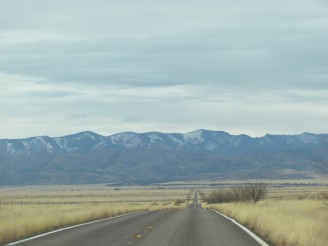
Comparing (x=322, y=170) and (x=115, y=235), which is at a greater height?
(x=322, y=170)

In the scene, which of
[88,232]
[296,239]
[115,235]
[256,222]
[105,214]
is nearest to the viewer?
[296,239]

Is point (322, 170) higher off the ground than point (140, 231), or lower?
higher

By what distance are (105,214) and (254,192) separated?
2624cm

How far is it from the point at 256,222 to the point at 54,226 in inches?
317

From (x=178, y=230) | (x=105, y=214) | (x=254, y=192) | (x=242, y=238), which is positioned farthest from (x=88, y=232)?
(x=254, y=192)

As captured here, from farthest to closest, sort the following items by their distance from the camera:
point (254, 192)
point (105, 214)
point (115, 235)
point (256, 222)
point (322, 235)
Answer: point (254, 192)
point (105, 214)
point (256, 222)
point (115, 235)
point (322, 235)

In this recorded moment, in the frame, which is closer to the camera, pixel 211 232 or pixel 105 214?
pixel 211 232

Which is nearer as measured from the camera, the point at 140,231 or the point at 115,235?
the point at 115,235

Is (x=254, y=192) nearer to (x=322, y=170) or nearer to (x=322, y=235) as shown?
(x=322, y=170)

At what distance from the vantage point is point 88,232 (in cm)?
2186

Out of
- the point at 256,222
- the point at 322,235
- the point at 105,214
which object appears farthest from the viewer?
the point at 105,214

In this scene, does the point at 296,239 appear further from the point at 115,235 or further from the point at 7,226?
the point at 7,226

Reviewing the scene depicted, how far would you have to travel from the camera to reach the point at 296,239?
16.9m

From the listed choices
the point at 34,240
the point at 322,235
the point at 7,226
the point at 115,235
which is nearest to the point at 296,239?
the point at 322,235
